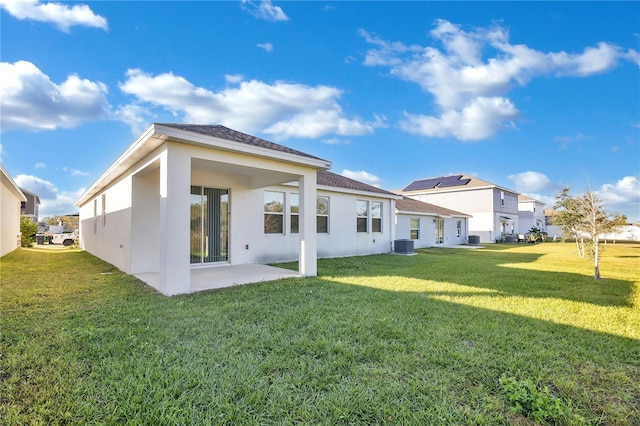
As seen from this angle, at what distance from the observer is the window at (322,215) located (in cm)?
1312

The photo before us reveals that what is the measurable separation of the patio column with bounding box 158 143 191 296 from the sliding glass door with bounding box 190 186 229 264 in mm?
3436

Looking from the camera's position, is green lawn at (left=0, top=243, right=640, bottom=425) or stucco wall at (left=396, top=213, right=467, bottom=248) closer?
green lawn at (left=0, top=243, right=640, bottom=425)

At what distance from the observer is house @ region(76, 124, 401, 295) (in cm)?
616

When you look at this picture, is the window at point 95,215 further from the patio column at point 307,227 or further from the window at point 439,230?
the window at point 439,230

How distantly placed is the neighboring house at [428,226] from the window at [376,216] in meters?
3.25

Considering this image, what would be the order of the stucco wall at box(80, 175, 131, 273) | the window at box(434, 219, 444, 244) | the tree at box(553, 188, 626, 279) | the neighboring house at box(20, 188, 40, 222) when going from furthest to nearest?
the neighboring house at box(20, 188, 40, 222)
the window at box(434, 219, 444, 244)
the stucco wall at box(80, 175, 131, 273)
the tree at box(553, 188, 626, 279)

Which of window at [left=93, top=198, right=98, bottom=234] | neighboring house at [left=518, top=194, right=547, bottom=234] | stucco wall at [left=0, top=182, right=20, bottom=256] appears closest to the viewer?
stucco wall at [left=0, top=182, right=20, bottom=256]

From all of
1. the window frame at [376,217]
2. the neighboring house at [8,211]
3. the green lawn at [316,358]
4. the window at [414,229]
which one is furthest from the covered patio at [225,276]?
the window at [414,229]

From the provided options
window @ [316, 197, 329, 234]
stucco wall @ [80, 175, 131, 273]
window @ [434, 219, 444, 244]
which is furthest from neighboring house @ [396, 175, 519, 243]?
stucco wall @ [80, 175, 131, 273]

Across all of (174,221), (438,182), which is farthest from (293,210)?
(438,182)

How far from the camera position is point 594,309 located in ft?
18.2

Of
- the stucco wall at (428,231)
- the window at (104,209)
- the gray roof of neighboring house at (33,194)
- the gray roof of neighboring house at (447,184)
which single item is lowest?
the stucco wall at (428,231)

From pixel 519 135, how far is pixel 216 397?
73.5 ft

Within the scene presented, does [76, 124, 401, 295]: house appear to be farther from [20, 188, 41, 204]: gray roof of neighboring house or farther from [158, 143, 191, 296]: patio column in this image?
[20, 188, 41, 204]: gray roof of neighboring house
